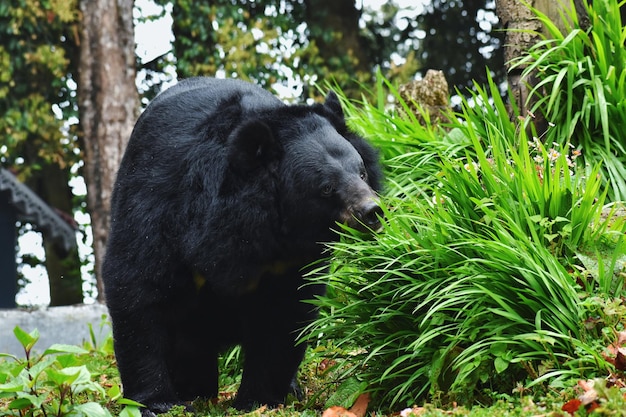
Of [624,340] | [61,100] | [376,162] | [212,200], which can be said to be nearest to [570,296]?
[624,340]

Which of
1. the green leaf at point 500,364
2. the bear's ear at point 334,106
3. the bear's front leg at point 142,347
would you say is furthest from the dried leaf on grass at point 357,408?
the bear's ear at point 334,106

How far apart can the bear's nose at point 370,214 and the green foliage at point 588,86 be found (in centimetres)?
192

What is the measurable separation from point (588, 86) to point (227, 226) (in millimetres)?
2805

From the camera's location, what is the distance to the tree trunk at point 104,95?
408 inches

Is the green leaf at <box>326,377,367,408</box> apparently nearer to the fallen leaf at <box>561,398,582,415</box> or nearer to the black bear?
the black bear

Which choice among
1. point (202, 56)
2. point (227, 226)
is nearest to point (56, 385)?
point (227, 226)

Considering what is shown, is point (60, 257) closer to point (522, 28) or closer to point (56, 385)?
point (522, 28)

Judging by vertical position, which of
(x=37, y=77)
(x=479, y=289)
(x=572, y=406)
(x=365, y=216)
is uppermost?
(x=37, y=77)

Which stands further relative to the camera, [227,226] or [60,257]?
[60,257]

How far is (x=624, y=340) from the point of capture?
3.54 m

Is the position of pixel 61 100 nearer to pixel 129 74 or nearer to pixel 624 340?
pixel 129 74

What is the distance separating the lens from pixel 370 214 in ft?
12.8

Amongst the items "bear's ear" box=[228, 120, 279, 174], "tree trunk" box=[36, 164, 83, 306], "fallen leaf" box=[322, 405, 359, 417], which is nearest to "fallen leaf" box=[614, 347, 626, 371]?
"fallen leaf" box=[322, 405, 359, 417]

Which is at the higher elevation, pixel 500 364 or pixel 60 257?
pixel 500 364
